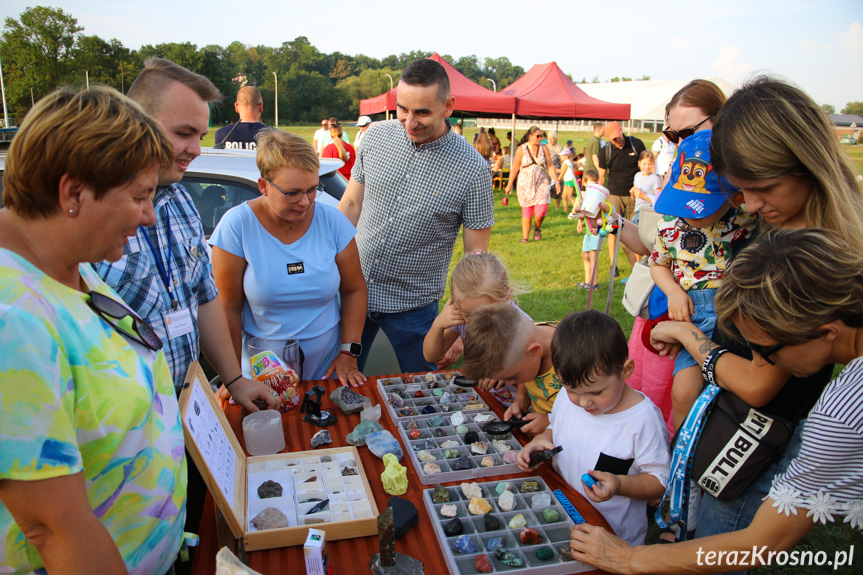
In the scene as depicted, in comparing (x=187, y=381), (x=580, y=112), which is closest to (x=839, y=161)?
(x=187, y=381)

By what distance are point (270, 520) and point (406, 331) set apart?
1.68m

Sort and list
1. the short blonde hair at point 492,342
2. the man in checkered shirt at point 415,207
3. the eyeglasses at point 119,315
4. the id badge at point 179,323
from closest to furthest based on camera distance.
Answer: the eyeglasses at point 119,315 → the id badge at point 179,323 → the short blonde hair at point 492,342 → the man in checkered shirt at point 415,207

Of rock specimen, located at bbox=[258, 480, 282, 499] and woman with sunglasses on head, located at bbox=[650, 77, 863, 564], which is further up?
woman with sunglasses on head, located at bbox=[650, 77, 863, 564]

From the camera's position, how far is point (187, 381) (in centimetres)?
143

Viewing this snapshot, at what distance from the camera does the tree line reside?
36906 mm

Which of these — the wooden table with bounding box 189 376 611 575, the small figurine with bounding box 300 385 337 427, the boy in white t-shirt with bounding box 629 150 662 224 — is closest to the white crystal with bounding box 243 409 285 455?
the wooden table with bounding box 189 376 611 575

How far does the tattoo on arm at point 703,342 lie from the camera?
1.66 meters

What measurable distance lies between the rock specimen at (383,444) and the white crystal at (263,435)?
11.9 inches

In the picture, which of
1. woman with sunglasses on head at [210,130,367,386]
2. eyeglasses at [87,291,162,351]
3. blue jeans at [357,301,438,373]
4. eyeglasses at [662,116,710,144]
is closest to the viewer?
eyeglasses at [87,291,162,351]

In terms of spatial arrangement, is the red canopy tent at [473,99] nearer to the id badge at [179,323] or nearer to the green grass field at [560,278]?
the green grass field at [560,278]

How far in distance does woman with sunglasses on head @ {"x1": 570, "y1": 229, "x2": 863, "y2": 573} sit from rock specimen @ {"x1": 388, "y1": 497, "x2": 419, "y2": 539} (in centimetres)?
71

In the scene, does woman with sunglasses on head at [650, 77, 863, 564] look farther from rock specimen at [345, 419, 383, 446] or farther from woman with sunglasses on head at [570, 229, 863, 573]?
rock specimen at [345, 419, 383, 446]

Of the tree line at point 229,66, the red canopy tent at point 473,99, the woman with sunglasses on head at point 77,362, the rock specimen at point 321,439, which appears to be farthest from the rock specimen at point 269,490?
the tree line at point 229,66

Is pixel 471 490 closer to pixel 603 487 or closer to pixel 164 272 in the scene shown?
pixel 603 487
